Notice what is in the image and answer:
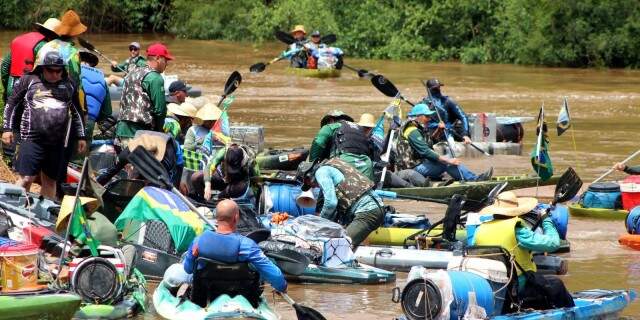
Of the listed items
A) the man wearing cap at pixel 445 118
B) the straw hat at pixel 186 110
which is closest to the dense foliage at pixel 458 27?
the man wearing cap at pixel 445 118

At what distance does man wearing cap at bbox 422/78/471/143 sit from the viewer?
720 inches

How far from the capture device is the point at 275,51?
4359 centimetres

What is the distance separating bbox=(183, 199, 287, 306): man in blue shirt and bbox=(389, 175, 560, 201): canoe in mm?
6115

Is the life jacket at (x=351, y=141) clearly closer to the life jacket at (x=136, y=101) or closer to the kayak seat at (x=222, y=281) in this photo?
the life jacket at (x=136, y=101)

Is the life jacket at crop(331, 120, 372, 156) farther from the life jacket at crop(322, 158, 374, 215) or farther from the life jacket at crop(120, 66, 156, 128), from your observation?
the life jacket at crop(120, 66, 156, 128)

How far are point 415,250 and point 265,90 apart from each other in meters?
18.5

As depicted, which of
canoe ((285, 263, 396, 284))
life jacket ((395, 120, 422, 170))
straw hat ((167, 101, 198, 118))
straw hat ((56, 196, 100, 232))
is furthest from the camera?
life jacket ((395, 120, 422, 170))

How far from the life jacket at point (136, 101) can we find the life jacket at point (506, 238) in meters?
4.94

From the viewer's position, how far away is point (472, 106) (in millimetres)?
27547

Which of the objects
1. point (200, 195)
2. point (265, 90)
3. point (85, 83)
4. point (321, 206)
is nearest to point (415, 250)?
point (321, 206)

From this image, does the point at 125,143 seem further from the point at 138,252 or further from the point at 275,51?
the point at 275,51

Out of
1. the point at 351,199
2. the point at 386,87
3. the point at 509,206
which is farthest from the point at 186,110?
the point at 509,206

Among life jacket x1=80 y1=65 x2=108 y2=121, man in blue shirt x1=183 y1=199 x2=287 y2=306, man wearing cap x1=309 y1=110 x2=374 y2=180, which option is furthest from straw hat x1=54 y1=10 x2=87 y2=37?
man in blue shirt x1=183 y1=199 x2=287 y2=306

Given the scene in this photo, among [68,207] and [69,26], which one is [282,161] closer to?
[69,26]
